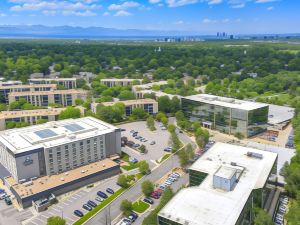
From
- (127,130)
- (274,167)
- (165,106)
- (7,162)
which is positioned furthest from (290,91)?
(7,162)

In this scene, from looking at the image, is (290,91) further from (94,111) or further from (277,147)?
(94,111)

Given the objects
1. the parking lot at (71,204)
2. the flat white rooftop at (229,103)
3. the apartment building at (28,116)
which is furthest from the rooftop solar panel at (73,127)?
the flat white rooftop at (229,103)

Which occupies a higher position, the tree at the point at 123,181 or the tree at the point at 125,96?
the tree at the point at 125,96

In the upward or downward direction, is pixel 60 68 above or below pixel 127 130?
above

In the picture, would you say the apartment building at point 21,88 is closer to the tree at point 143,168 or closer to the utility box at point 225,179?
the tree at point 143,168

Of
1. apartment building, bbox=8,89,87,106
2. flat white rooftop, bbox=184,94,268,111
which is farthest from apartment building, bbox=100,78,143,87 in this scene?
flat white rooftop, bbox=184,94,268,111

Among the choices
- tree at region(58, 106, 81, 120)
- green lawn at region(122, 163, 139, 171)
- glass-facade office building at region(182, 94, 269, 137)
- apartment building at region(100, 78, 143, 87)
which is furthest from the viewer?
apartment building at region(100, 78, 143, 87)

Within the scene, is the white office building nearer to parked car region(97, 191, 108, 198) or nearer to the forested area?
parked car region(97, 191, 108, 198)
